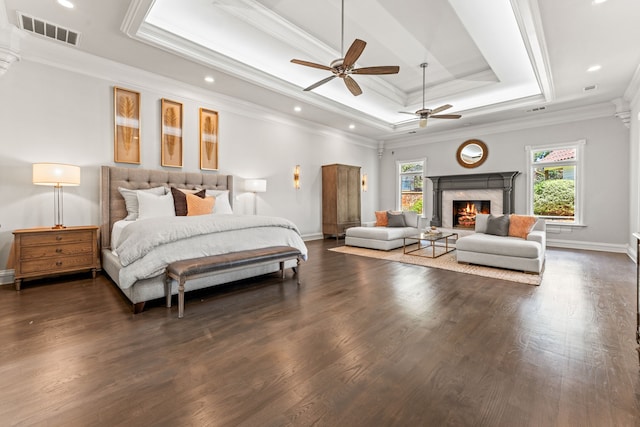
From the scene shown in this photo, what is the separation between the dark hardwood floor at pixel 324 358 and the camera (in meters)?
1.34

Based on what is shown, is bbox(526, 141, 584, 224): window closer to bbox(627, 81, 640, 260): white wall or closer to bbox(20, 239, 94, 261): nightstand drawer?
bbox(627, 81, 640, 260): white wall

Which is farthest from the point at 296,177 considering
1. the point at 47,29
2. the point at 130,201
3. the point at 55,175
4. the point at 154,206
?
the point at 47,29

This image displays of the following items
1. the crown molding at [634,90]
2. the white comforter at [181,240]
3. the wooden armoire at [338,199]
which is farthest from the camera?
the wooden armoire at [338,199]

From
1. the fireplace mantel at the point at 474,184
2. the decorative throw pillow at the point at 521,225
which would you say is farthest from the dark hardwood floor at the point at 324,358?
the fireplace mantel at the point at 474,184

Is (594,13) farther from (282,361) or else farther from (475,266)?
(282,361)

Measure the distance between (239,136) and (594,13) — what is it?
5306 millimetres

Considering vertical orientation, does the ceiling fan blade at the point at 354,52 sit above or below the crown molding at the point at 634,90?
below

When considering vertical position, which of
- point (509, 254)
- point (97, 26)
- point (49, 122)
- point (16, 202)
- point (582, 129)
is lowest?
point (509, 254)

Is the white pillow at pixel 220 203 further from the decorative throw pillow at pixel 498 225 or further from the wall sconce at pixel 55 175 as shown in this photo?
the decorative throw pillow at pixel 498 225

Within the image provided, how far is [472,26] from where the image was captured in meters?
3.61

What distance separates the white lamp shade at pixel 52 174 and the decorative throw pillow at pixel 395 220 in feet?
17.6

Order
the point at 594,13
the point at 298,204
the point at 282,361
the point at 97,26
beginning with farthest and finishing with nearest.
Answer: the point at 298,204, the point at 97,26, the point at 594,13, the point at 282,361

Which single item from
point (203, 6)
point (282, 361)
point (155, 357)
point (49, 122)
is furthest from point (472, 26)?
point (49, 122)

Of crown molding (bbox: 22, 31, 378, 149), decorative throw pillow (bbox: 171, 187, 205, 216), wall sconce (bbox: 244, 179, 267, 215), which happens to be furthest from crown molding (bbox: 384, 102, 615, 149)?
decorative throw pillow (bbox: 171, 187, 205, 216)
